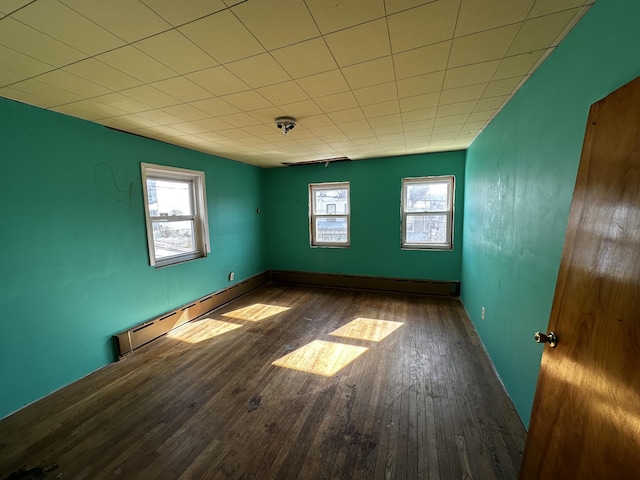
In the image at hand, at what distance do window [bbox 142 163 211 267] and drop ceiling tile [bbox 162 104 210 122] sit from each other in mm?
986

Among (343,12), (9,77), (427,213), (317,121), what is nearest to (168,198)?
(9,77)

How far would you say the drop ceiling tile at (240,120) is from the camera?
229 cm

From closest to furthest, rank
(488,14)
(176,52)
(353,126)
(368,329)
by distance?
(488,14)
(176,52)
(353,126)
(368,329)

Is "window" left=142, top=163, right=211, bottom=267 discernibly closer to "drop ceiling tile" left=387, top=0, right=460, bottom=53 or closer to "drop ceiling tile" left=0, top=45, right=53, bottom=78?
"drop ceiling tile" left=0, top=45, right=53, bottom=78

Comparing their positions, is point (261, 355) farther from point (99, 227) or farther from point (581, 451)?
point (581, 451)

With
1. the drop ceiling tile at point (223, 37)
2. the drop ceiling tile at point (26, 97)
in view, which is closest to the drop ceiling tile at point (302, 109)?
the drop ceiling tile at point (223, 37)

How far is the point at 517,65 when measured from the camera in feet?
5.14

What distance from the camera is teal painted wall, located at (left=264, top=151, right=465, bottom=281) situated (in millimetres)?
4160

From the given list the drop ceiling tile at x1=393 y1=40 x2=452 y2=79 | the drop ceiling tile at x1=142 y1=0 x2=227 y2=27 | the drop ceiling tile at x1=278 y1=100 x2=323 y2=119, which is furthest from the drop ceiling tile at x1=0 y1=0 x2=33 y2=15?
the drop ceiling tile at x1=393 y1=40 x2=452 y2=79

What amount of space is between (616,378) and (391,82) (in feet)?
6.20

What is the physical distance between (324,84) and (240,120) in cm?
104

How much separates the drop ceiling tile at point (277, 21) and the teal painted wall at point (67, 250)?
2.13m

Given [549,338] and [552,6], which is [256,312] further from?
[552,6]

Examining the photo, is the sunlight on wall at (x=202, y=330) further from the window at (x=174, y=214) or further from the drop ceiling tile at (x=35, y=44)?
the drop ceiling tile at (x=35, y=44)
